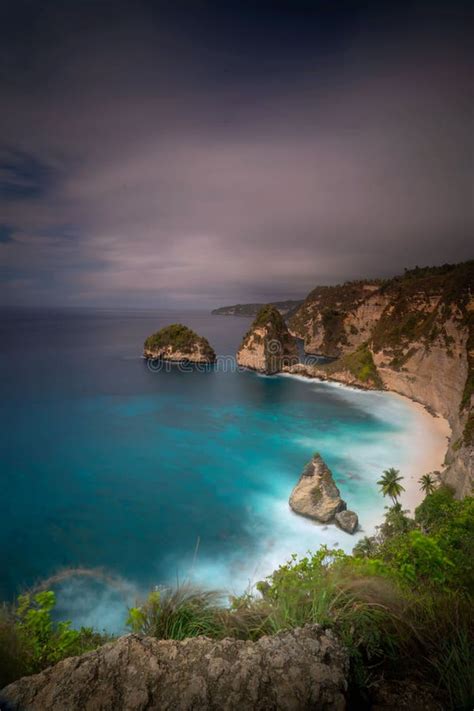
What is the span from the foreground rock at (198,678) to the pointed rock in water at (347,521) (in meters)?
29.3

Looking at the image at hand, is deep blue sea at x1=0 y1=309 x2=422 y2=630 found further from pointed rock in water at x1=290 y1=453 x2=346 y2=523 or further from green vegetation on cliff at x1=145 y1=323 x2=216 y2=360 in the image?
green vegetation on cliff at x1=145 y1=323 x2=216 y2=360

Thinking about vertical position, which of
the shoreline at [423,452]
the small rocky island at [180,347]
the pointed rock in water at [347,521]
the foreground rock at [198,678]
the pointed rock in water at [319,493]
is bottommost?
the shoreline at [423,452]

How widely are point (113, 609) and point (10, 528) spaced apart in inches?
665

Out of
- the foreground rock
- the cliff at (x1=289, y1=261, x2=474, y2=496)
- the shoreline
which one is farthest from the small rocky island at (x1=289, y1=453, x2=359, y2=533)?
the foreground rock

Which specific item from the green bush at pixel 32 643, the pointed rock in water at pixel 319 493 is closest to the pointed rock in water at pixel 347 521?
the pointed rock in water at pixel 319 493

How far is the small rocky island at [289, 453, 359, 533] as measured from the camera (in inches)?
1155

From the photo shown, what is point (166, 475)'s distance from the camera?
145ft

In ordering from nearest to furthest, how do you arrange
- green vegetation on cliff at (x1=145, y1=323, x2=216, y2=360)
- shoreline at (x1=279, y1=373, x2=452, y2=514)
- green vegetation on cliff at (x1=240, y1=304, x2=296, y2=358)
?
1. shoreline at (x1=279, y1=373, x2=452, y2=514)
2. green vegetation on cliff at (x1=240, y1=304, x2=296, y2=358)
3. green vegetation on cliff at (x1=145, y1=323, x2=216, y2=360)

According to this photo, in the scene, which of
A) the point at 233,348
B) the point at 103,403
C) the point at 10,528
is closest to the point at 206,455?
the point at 10,528

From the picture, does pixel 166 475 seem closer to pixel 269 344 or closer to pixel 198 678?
pixel 198 678

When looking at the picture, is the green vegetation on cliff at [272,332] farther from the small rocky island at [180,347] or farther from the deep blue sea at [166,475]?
the small rocky island at [180,347]

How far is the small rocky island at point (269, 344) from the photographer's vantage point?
320 ft

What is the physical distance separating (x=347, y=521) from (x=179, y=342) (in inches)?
3647

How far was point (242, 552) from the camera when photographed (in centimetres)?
2917
